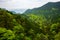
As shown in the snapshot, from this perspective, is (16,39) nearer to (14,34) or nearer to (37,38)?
(14,34)

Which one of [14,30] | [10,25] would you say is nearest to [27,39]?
[14,30]

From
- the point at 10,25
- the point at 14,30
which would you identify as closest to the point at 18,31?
the point at 14,30

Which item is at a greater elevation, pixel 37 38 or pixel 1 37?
pixel 1 37

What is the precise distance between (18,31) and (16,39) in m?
6.65

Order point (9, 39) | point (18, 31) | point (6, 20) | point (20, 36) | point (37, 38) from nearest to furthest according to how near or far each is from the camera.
Result: 1. point (9, 39)
2. point (20, 36)
3. point (18, 31)
4. point (37, 38)
5. point (6, 20)

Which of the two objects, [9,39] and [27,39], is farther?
[27,39]

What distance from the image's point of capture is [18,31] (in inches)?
2125

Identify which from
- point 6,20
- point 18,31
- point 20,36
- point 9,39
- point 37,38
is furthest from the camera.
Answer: point 6,20

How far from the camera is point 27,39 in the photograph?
5112cm

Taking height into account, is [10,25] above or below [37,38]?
above

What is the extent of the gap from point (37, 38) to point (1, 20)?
13.4 meters

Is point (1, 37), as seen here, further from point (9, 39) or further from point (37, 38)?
point (37, 38)

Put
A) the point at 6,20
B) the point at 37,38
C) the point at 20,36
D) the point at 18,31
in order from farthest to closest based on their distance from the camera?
the point at 6,20, the point at 37,38, the point at 18,31, the point at 20,36

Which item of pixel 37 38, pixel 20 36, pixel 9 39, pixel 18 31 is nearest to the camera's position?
pixel 9 39
